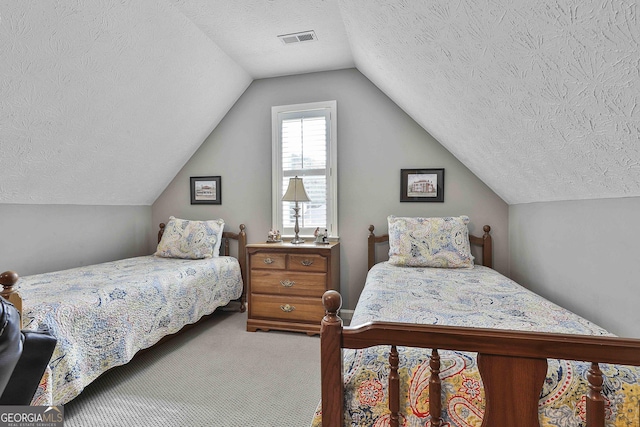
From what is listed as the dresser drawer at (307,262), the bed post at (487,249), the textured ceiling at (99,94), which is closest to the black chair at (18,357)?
the textured ceiling at (99,94)

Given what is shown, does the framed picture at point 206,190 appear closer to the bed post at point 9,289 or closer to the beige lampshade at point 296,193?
the beige lampshade at point 296,193

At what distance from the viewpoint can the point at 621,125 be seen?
0.99 meters

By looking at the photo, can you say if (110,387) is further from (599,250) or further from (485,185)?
(485,185)

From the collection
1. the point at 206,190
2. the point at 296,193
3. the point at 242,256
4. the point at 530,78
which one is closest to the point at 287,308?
the point at 242,256

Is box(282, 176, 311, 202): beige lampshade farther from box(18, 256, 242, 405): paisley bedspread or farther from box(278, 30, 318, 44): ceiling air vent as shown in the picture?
box(278, 30, 318, 44): ceiling air vent

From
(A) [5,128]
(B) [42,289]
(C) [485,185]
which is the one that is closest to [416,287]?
(C) [485,185]

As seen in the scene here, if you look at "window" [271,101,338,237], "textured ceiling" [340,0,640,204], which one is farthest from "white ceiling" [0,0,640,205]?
"window" [271,101,338,237]

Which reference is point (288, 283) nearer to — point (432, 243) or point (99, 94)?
point (432, 243)

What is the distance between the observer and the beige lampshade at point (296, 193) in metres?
3.07

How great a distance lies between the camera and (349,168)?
10.7ft

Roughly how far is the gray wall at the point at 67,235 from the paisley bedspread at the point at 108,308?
1.19ft

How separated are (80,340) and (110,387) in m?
0.48

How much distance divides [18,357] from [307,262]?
2.35 m

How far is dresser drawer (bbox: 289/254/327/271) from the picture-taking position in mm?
2793
